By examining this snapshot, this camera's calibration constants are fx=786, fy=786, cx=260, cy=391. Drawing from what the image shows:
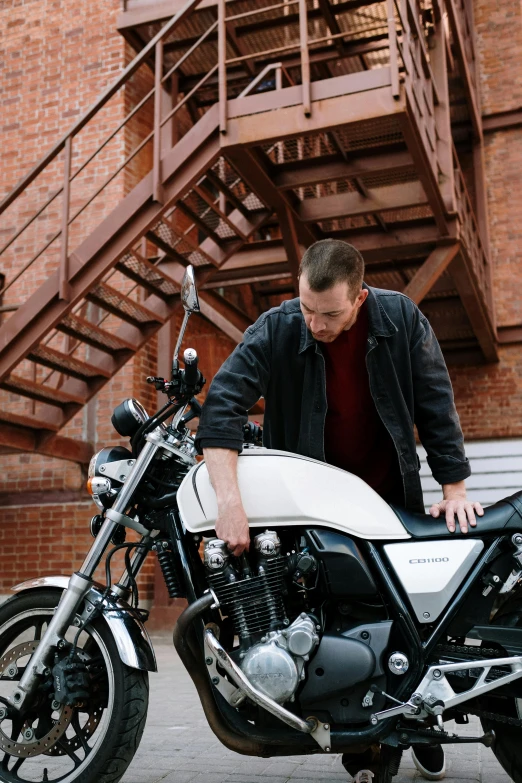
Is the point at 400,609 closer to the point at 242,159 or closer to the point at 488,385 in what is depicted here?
the point at 242,159

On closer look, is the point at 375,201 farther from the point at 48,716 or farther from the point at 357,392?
the point at 48,716

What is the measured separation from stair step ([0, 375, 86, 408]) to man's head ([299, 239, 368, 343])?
15.1 ft

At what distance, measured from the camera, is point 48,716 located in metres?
2.71

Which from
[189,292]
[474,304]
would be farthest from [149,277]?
[189,292]

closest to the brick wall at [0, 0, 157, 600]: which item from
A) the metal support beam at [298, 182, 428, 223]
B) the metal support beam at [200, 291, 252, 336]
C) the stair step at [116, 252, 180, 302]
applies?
the metal support beam at [200, 291, 252, 336]

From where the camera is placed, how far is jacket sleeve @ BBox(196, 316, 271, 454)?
2523 mm

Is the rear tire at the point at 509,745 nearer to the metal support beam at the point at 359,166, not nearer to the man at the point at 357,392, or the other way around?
the man at the point at 357,392

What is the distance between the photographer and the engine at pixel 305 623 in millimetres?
2293

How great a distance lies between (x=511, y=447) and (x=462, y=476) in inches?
343

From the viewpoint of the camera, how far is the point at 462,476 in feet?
8.79

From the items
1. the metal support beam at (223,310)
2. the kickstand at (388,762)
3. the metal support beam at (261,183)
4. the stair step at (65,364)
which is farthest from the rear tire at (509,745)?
the metal support beam at (223,310)

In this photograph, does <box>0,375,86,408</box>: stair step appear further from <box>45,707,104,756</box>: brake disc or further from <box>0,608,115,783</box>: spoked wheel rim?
<box>45,707,104,756</box>: brake disc

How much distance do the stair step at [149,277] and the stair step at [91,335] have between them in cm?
56

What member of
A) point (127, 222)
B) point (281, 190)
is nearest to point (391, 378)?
point (127, 222)
